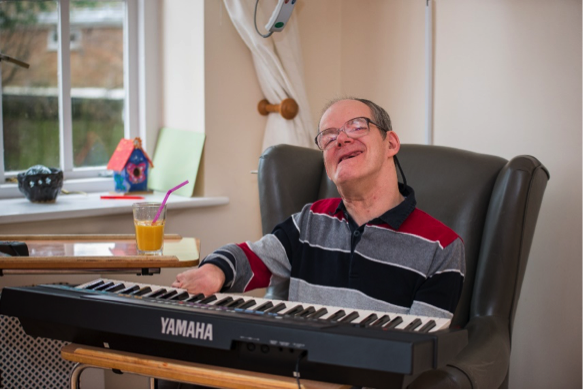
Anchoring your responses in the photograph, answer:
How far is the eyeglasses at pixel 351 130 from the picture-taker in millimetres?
1540

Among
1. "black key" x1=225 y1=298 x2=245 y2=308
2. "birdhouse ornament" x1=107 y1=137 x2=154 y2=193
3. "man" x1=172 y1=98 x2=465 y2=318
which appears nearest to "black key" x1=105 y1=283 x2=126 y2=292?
"man" x1=172 y1=98 x2=465 y2=318

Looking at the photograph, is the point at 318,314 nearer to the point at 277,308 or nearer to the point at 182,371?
the point at 277,308

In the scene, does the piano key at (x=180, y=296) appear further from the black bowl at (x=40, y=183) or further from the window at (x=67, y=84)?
the window at (x=67, y=84)

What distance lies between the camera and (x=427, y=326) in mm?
1124

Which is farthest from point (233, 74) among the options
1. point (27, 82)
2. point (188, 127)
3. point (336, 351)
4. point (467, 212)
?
point (336, 351)

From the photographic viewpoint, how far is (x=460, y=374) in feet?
4.54

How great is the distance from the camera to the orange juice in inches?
68.0

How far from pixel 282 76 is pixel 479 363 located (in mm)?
1465

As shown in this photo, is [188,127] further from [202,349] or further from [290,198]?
[202,349]

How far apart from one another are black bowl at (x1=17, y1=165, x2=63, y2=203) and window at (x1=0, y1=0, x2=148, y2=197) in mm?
177

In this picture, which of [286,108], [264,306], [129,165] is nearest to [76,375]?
[264,306]

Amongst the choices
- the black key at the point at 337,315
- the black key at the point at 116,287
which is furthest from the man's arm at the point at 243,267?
the black key at the point at 337,315

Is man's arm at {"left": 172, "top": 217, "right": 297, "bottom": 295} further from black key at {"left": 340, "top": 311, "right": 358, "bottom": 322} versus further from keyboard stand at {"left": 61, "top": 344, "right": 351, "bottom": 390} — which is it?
black key at {"left": 340, "top": 311, "right": 358, "bottom": 322}

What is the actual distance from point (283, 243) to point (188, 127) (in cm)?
113
